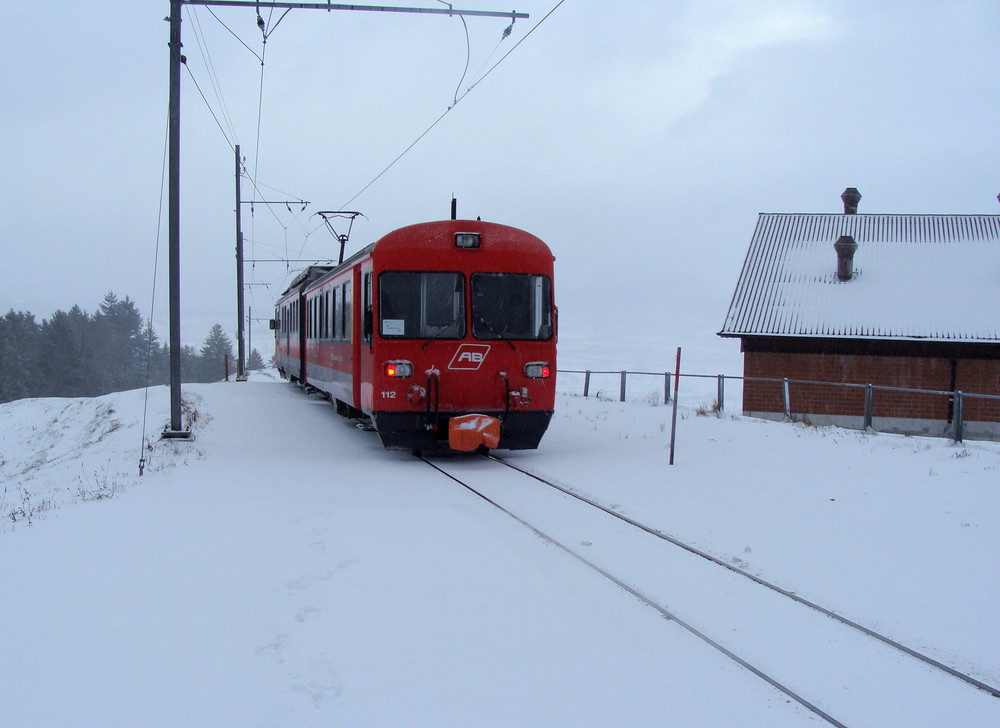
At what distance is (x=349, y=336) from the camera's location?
13.0m

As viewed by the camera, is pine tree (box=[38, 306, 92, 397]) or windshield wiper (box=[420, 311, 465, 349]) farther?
pine tree (box=[38, 306, 92, 397])

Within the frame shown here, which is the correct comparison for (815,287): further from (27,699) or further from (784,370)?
(27,699)

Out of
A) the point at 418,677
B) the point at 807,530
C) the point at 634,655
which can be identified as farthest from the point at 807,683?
the point at 807,530

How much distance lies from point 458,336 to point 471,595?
6.16 meters

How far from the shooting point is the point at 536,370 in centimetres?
1152

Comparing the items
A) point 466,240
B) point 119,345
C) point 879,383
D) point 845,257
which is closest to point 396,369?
point 466,240

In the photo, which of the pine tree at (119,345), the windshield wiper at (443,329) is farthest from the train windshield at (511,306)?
the pine tree at (119,345)

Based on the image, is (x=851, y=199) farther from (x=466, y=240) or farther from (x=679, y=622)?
(x=679, y=622)

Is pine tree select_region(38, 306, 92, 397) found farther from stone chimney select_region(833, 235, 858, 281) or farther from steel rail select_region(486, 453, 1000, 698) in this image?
steel rail select_region(486, 453, 1000, 698)

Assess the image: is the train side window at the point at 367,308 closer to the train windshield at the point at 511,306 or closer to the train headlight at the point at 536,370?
the train windshield at the point at 511,306

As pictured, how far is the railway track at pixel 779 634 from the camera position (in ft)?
13.0

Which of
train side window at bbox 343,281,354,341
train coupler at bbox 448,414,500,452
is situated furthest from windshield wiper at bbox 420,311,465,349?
train side window at bbox 343,281,354,341

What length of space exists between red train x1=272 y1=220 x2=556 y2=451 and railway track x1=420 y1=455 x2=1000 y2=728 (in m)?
3.68

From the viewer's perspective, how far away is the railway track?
3.96m
